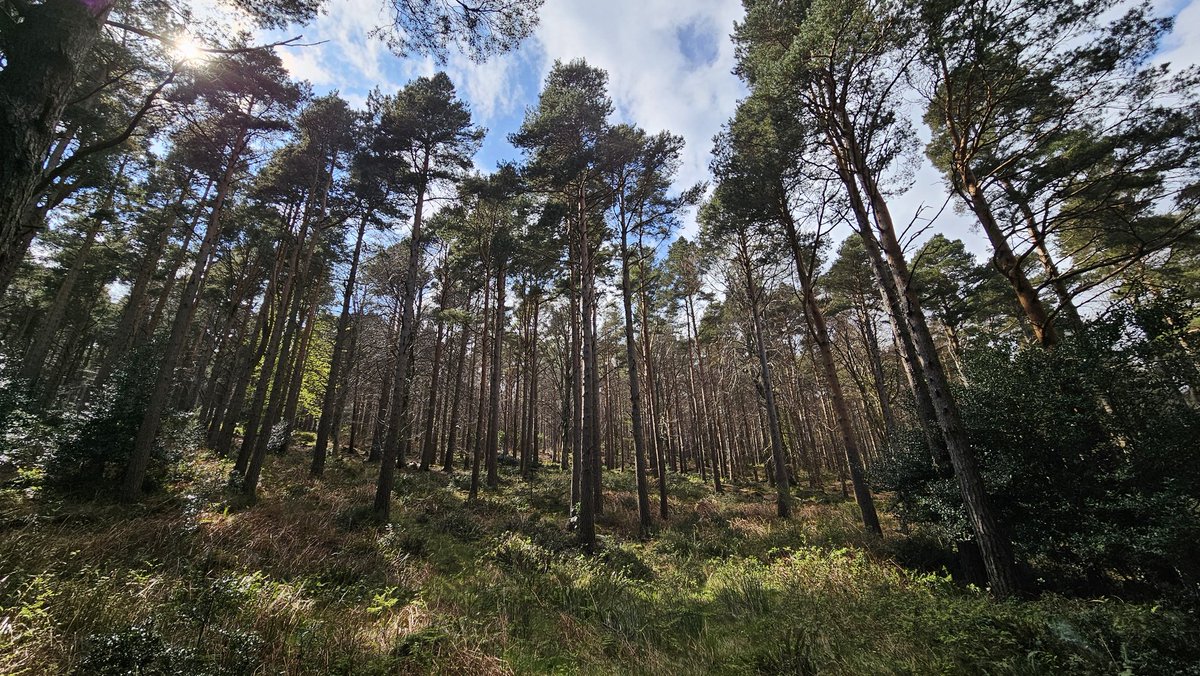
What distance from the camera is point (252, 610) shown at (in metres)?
4.45

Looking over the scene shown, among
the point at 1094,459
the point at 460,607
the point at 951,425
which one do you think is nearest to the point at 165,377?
the point at 460,607

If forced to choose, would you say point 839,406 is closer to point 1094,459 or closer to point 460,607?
point 1094,459

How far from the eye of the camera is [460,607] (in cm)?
582

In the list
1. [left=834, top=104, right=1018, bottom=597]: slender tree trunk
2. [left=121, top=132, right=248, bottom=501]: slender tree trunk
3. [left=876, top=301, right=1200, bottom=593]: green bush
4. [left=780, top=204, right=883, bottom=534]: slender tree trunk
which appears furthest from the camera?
A: [left=780, top=204, right=883, bottom=534]: slender tree trunk

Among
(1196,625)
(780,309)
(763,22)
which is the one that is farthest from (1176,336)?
(780,309)

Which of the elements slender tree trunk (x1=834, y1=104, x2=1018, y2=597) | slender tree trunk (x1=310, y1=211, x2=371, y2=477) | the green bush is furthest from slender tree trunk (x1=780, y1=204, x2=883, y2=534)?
slender tree trunk (x1=310, y1=211, x2=371, y2=477)

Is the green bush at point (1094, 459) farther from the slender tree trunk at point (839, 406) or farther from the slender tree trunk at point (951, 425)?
the slender tree trunk at point (839, 406)

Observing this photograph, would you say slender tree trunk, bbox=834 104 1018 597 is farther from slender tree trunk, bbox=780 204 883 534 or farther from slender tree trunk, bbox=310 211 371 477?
slender tree trunk, bbox=310 211 371 477

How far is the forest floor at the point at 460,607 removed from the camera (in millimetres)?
3662

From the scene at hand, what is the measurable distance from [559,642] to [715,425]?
20340 mm

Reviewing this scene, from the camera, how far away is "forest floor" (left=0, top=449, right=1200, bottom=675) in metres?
3.66

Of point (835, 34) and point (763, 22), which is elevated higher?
point (763, 22)

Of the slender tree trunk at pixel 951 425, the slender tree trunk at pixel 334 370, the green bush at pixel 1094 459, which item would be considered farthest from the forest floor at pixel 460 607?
the slender tree trunk at pixel 334 370

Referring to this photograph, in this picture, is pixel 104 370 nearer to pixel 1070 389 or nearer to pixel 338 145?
pixel 338 145
